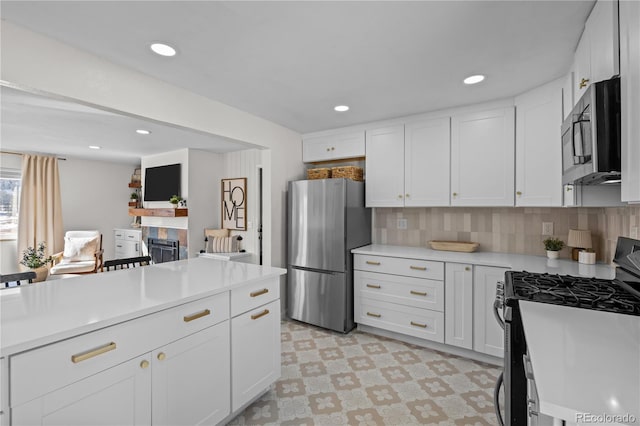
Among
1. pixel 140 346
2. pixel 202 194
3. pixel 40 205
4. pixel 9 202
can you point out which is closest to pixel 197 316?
pixel 140 346

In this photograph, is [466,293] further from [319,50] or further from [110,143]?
[110,143]

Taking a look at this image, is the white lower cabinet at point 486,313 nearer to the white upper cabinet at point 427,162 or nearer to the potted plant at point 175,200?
the white upper cabinet at point 427,162

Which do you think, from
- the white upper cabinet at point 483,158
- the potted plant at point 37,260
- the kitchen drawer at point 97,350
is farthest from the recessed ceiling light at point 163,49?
the potted plant at point 37,260

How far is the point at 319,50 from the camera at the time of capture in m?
1.84

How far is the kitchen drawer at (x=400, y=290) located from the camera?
9.04ft

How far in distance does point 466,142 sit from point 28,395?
10.8 feet

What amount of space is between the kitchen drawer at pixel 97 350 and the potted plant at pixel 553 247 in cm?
275

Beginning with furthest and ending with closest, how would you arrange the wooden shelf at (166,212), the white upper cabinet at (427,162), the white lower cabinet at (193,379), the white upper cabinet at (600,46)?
the wooden shelf at (166,212) < the white upper cabinet at (427,162) < the white lower cabinet at (193,379) < the white upper cabinet at (600,46)

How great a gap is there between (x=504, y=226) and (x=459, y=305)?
3.17 feet

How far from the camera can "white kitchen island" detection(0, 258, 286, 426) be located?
104 cm

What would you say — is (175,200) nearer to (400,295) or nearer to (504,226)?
(400,295)

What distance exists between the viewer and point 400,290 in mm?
2934

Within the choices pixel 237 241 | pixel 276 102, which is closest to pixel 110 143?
pixel 237 241

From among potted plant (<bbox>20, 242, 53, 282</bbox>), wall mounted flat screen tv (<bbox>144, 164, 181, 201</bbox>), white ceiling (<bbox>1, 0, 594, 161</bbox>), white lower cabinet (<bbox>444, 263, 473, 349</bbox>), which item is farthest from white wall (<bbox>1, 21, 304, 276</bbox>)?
potted plant (<bbox>20, 242, 53, 282</bbox>)
